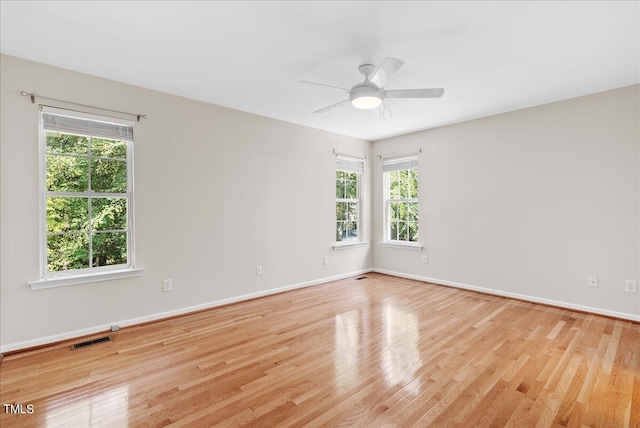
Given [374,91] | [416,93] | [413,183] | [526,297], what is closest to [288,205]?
[413,183]

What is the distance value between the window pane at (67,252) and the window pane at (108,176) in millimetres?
524

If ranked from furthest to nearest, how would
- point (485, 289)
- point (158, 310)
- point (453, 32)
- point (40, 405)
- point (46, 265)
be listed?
point (485, 289) → point (158, 310) → point (46, 265) → point (453, 32) → point (40, 405)

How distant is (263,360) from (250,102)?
2.95 metres

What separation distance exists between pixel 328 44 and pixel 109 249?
9.88 ft

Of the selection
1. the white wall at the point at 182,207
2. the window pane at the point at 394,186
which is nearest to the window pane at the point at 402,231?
the window pane at the point at 394,186

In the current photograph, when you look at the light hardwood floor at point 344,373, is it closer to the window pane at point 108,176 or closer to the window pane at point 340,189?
the window pane at point 108,176

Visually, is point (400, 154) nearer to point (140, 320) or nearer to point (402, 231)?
point (402, 231)

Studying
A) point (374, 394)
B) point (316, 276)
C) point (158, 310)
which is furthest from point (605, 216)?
point (158, 310)

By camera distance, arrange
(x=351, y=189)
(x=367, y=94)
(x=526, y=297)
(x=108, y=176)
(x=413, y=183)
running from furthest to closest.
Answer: (x=351, y=189)
(x=413, y=183)
(x=526, y=297)
(x=108, y=176)
(x=367, y=94)

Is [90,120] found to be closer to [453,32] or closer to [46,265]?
[46,265]

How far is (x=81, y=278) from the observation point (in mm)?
2977

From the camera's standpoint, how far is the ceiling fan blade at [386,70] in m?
2.35

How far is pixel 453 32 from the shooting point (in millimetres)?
2348

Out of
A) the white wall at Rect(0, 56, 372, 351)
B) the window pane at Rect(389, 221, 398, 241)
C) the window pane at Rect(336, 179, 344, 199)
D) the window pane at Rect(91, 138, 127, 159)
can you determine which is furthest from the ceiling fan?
the window pane at Rect(389, 221, 398, 241)
